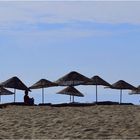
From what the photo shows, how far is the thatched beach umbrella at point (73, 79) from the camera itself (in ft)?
86.7

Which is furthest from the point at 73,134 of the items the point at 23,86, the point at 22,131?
the point at 23,86

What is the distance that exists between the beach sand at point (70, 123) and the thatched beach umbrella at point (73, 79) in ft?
26.5

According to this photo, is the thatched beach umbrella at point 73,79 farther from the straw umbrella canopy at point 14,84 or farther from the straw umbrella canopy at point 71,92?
the straw umbrella canopy at point 71,92

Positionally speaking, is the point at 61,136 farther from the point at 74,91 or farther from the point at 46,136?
the point at 74,91

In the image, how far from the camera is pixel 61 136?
12961 millimetres

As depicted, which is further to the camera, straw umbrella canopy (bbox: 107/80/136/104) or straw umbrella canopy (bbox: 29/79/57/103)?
straw umbrella canopy (bbox: 107/80/136/104)

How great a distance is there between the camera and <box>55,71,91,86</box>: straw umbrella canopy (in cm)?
2642

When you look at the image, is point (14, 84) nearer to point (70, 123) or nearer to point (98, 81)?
point (98, 81)

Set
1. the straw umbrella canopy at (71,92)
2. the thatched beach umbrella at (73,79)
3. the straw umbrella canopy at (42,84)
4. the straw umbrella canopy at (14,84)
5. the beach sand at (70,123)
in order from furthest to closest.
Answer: the straw umbrella canopy at (71,92), the straw umbrella canopy at (42,84), the thatched beach umbrella at (73,79), the straw umbrella canopy at (14,84), the beach sand at (70,123)

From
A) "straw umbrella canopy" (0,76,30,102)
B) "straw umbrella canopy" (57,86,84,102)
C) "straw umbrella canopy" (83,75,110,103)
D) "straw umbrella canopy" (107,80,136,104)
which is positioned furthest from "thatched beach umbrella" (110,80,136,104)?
→ "straw umbrella canopy" (0,76,30,102)

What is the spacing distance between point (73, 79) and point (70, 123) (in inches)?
465

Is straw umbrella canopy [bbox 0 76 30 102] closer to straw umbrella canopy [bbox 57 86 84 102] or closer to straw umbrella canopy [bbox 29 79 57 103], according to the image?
straw umbrella canopy [bbox 29 79 57 103]

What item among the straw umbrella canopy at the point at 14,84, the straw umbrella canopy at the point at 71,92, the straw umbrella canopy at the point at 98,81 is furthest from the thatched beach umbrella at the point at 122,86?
the straw umbrella canopy at the point at 14,84

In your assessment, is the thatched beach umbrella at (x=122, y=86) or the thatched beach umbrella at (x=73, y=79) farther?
the thatched beach umbrella at (x=122, y=86)
